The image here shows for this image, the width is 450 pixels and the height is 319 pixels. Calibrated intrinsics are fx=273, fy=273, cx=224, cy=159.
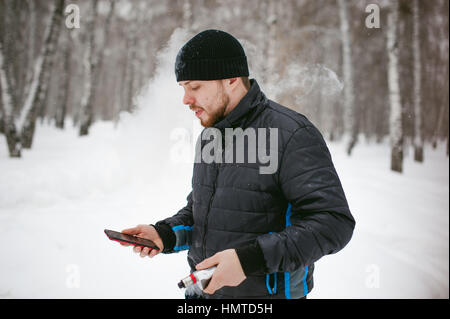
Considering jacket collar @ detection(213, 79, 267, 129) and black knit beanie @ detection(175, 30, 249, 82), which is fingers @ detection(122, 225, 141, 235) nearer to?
jacket collar @ detection(213, 79, 267, 129)

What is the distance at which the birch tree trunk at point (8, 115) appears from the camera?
18.6 ft

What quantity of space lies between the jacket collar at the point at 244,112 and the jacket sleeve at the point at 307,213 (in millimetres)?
253

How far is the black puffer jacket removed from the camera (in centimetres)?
105

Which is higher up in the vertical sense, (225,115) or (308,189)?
(225,115)

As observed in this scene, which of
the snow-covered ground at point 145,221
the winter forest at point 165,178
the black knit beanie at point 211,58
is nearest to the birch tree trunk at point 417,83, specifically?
the winter forest at point 165,178

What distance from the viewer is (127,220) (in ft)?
13.8

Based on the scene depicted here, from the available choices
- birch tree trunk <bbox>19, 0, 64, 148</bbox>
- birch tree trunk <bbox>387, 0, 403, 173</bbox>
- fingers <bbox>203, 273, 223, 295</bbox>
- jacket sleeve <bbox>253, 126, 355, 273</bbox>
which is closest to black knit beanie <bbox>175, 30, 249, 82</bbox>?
jacket sleeve <bbox>253, 126, 355, 273</bbox>

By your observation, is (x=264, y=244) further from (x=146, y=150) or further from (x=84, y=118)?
(x=84, y=118)

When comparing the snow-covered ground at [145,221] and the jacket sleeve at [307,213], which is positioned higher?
the jacket sleeve at [307,213]

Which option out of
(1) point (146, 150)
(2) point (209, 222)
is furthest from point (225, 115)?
(1) point (146, 150)

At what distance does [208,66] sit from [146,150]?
6073 millimetres

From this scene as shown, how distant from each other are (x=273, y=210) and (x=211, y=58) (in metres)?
0.79

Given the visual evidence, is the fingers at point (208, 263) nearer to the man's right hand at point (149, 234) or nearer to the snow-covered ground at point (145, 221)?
the man's right hand at point (149, 234)

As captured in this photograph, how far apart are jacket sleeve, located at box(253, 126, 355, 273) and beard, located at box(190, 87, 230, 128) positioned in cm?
39
